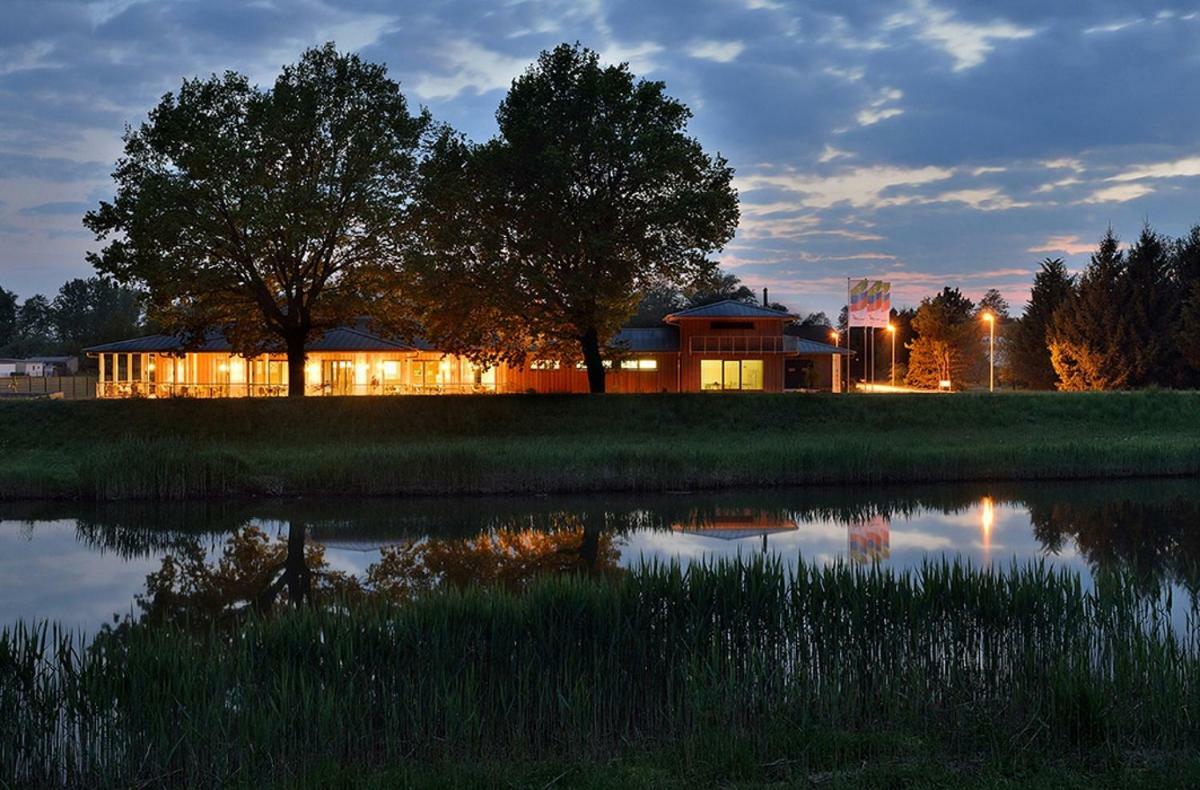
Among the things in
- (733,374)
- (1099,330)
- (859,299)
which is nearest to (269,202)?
(733,374)

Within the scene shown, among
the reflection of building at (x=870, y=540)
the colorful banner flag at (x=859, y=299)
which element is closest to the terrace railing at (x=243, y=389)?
the colorful banner flag at (x=859, y=299)

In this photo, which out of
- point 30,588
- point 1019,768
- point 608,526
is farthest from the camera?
point 608,526

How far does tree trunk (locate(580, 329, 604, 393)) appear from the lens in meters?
36.5

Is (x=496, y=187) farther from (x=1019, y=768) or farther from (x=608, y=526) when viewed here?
(x=1019, y=768)

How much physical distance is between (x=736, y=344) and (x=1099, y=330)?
17.3 metres

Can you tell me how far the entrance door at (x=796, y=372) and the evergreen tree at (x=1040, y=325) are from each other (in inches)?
471

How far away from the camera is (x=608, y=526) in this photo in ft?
61.3

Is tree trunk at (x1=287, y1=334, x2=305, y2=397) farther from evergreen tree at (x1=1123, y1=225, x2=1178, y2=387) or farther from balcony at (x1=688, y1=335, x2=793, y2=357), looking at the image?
evergreen tree at (x1=1123, y1=225, x2=1178, y2=387)

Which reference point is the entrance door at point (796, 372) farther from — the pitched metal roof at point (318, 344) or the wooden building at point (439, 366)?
the pitched metal roof at point (318, 344)

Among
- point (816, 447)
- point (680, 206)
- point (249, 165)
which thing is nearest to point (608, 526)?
point (816, 447)

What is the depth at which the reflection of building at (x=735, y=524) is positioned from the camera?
17.7 metres

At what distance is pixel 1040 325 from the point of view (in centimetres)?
5375

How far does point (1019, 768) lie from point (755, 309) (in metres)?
43.1

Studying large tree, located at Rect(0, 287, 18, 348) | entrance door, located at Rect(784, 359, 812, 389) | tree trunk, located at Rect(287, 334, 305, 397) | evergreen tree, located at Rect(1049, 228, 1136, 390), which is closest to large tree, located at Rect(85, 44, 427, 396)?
tree trunk, located at Rect(287, 334, 305, 397)
